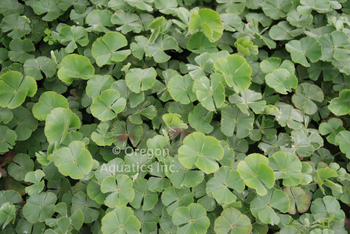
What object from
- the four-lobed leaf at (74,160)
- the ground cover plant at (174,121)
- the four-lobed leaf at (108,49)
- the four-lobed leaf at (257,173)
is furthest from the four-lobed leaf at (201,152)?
the four-lobed leaf at (108,49)

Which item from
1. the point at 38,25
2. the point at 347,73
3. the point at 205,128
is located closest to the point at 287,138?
the point at 205,128

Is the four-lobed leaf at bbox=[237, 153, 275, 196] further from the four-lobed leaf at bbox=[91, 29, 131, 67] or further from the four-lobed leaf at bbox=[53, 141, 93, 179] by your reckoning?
the four-lobed leaf at bbox=[91, 29, 131, 67]

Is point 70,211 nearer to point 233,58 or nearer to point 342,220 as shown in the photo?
point 233,58

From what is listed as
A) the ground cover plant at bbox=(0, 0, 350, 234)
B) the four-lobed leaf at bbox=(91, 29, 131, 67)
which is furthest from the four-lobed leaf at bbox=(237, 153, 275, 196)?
the four-lobed leaf at bbox=(91, 29, 131, 67)

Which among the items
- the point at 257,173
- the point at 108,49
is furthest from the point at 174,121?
the point at 108,49

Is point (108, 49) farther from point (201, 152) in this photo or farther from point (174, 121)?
point (201, 152)

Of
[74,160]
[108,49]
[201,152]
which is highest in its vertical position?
[108,49]

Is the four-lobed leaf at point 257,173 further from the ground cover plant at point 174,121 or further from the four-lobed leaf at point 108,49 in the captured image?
the four-lobed leaf at point 108,49

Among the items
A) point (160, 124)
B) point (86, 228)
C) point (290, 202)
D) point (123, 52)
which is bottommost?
point (86, 228)
